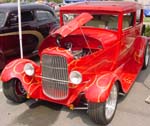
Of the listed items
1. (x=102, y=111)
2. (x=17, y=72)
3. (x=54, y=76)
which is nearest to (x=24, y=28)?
(x=17, y=72)

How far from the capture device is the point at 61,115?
183 inches

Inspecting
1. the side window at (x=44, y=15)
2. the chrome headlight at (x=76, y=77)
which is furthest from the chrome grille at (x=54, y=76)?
the side window at (x=44, y=15)

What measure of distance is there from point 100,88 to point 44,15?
17.6 feet

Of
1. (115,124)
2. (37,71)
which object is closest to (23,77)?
(37,71)

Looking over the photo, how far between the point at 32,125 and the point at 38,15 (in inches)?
188

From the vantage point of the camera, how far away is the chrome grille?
4211 mm

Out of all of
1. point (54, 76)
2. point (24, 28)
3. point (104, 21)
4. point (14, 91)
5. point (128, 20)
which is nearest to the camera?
point (54, 76)

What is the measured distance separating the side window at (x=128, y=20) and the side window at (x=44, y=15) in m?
3.43

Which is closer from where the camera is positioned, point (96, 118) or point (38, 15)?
point (96, 118)

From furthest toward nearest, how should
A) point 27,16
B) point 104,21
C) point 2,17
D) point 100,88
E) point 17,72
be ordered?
point 27,16 < point 2,17 < point 104,21 < point 17,72 < point 100,88

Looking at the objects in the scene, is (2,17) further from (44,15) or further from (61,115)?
(61,115)

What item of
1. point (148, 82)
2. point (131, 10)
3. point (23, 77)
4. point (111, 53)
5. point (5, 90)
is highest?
point (131, 10)

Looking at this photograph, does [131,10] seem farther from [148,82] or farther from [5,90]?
[5,90]

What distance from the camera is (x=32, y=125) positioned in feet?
14.2
